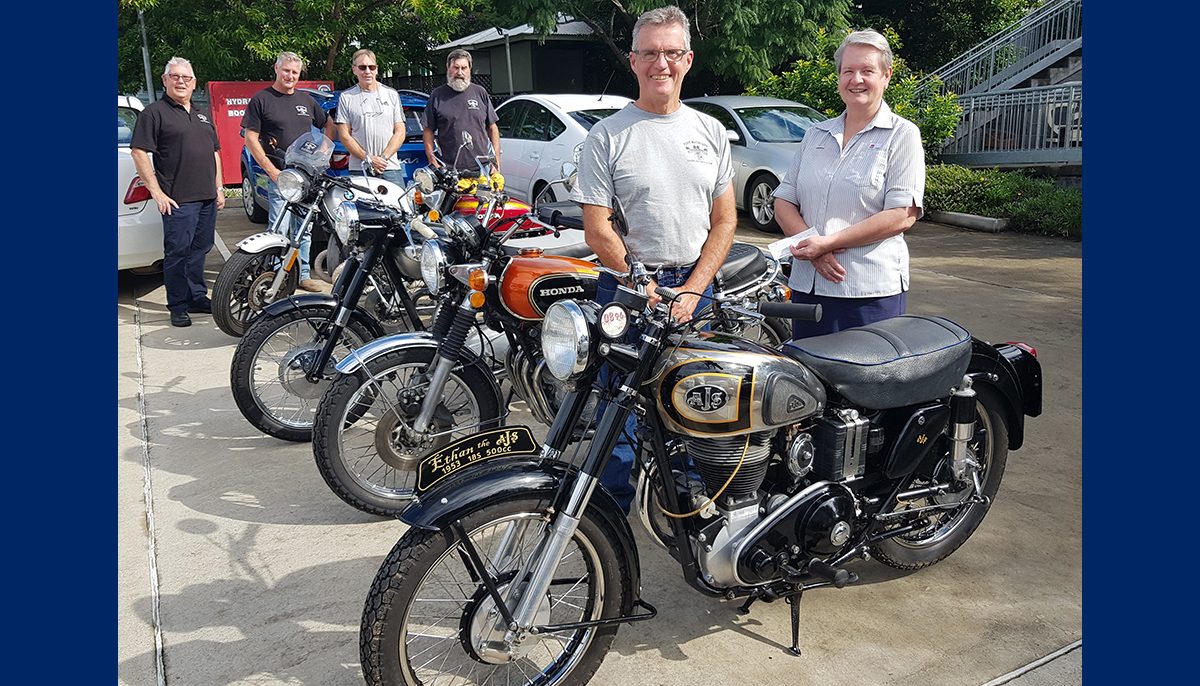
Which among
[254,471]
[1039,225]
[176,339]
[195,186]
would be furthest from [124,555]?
[1039,225]

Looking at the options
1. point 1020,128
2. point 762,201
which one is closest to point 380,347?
point 762,201

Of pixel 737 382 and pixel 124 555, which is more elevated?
pixel 737 382

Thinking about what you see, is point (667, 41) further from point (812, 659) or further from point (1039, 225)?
point (1039, 225)

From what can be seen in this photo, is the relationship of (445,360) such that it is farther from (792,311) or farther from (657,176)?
(792,311)

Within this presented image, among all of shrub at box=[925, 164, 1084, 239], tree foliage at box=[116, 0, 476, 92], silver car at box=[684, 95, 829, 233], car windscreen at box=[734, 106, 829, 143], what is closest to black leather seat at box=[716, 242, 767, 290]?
silver car at box=[684, 95, 829, 233]

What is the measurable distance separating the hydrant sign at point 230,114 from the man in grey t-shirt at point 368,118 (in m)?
7.67

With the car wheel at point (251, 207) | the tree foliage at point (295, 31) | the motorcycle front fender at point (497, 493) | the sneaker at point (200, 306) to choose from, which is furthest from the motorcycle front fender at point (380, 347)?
the tree foliage at point (295, 31)

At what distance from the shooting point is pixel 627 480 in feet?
11.7

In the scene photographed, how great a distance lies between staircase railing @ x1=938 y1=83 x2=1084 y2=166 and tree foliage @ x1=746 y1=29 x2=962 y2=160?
54 centimetres

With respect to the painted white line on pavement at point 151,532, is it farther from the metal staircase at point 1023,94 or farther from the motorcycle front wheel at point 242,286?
the metal staircase at point 1023,94

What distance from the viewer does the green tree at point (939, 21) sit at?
766 inches

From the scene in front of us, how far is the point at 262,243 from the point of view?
5.90 m

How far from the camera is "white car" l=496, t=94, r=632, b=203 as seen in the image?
10227 mm

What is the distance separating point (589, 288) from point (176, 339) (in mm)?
4169
